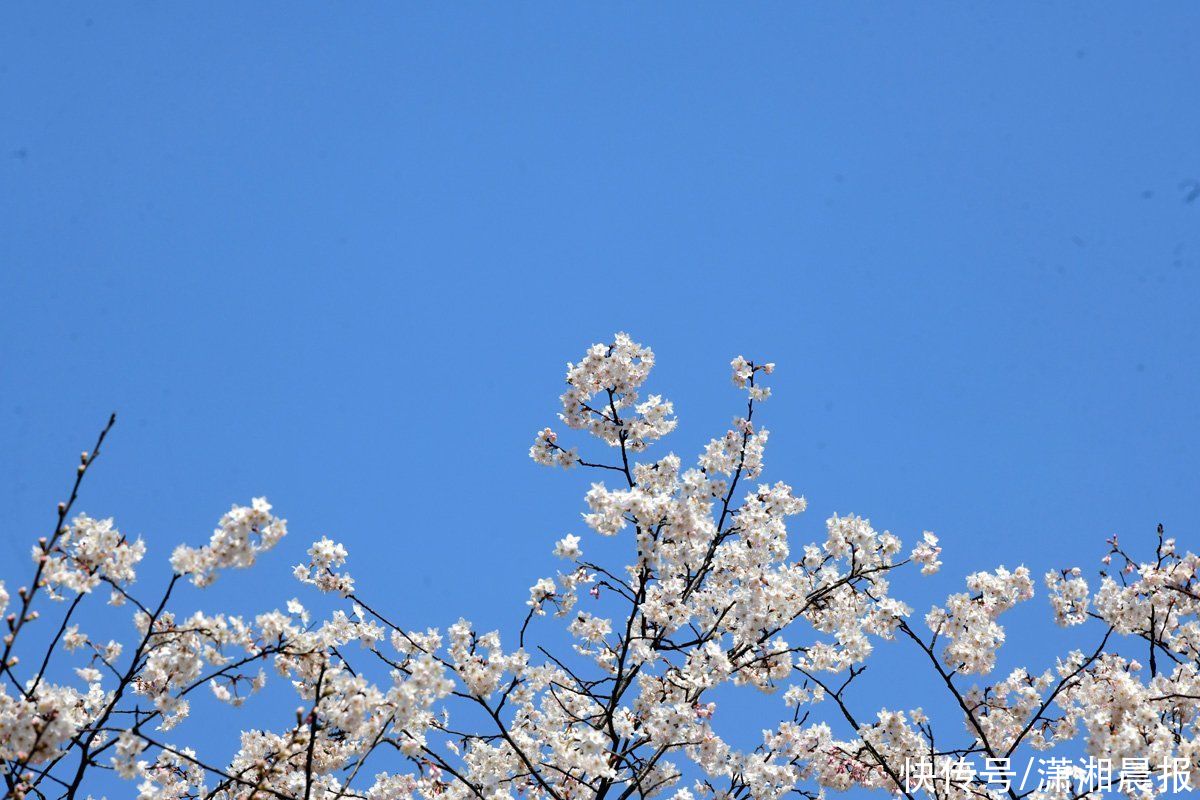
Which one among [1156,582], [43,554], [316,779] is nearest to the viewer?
[43,554]

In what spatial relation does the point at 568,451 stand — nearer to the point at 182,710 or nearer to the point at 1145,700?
the point at 182,710

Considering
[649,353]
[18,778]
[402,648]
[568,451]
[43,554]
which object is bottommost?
[18,778]

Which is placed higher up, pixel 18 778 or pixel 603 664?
pixel 603 664

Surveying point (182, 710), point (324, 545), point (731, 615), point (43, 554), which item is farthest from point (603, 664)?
point (43, 554)

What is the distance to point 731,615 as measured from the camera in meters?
8.30

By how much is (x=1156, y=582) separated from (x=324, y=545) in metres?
7.21

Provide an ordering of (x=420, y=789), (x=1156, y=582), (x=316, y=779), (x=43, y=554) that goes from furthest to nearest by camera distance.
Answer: (x=1156, y=582) < (x=420, y=789) < (x=316, y=779) < (x=43, y=554)

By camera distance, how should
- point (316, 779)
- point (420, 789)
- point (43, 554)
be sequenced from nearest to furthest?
point (43, 554), point (316, 779), point (420, 789)

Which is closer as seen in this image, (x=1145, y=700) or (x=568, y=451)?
(x=1145, y=700)

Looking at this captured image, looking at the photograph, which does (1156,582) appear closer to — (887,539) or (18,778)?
(887,539)

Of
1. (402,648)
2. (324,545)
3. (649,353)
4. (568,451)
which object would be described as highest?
(649,353)

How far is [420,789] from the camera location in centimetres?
820

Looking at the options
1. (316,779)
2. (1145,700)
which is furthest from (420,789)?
(1145,700)

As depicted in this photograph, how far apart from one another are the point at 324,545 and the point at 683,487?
3.02 m
